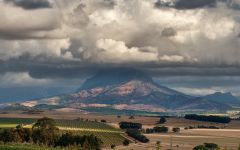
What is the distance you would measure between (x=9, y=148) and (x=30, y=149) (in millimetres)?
4310

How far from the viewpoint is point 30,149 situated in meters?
99.9

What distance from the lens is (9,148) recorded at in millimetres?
97562
